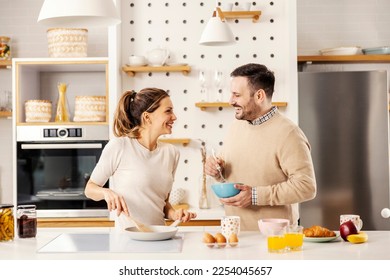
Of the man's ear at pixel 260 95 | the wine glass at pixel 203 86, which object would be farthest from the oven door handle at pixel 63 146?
the man's ear at pixel 260 95

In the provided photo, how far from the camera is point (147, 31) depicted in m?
4.88

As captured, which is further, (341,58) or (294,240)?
(341,58)

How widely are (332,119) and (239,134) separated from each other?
1600 mm

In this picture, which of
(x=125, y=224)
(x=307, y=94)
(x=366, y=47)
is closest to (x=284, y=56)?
(x=307, y=94)

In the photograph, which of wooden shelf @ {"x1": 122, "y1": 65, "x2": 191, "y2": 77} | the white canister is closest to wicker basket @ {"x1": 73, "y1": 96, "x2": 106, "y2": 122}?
wooden shelf @ {"x1": 122, "y1": 65, "x2": 191, "y2": 77}

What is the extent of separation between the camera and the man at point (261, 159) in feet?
9.97

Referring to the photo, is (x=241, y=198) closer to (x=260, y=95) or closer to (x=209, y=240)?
(x=209, y=240)

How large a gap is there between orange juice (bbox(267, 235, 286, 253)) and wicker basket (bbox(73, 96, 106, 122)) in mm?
2496

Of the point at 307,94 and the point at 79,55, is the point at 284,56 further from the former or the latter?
the point at 79,55

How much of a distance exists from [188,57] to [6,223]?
2.52 metres

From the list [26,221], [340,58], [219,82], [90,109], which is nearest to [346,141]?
[340,58]

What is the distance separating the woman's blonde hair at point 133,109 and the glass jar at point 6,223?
70cm

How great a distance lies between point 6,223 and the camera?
106 inches

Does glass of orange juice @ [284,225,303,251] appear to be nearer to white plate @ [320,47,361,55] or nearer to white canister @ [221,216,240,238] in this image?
white canister @ [221,216,240,238]
